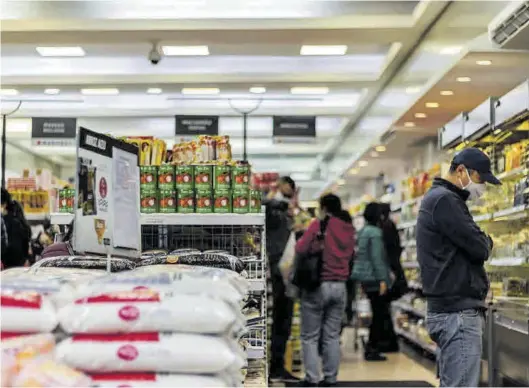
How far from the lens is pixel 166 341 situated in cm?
162

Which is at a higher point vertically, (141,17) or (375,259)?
(141,17)

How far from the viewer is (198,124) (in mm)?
12023

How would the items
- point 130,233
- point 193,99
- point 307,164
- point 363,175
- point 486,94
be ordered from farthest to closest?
1. point 307,164
2. point 363,175
3. point 193,99
4. point 486,94
5. point 130,233

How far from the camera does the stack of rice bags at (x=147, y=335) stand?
1.59 metres

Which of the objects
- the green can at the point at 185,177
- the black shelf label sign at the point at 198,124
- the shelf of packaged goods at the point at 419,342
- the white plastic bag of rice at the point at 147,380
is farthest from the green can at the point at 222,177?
the black shelf label sign at the point at 198,124

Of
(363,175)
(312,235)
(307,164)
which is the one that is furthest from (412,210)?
(307,164)

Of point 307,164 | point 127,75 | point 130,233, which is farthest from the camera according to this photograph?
point 307,164

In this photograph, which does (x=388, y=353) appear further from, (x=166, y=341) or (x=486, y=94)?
(x=166, y=341)

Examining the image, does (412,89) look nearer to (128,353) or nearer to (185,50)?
(185,50)

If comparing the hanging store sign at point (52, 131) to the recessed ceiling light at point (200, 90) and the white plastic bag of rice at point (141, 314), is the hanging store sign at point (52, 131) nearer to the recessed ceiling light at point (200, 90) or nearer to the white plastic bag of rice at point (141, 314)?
the recessed ceiling light at point (200, 90)

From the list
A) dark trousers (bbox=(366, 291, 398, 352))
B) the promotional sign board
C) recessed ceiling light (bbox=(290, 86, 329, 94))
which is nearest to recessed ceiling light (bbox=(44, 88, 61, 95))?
recessed ceiling light (bbox=(290, 86, 329, 94))

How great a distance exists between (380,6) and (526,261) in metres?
4.22

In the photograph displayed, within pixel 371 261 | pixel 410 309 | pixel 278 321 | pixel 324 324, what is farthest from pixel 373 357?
pixel 324 324

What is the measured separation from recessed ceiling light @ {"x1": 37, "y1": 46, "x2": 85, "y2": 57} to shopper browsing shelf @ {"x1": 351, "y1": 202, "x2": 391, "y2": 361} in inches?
168
